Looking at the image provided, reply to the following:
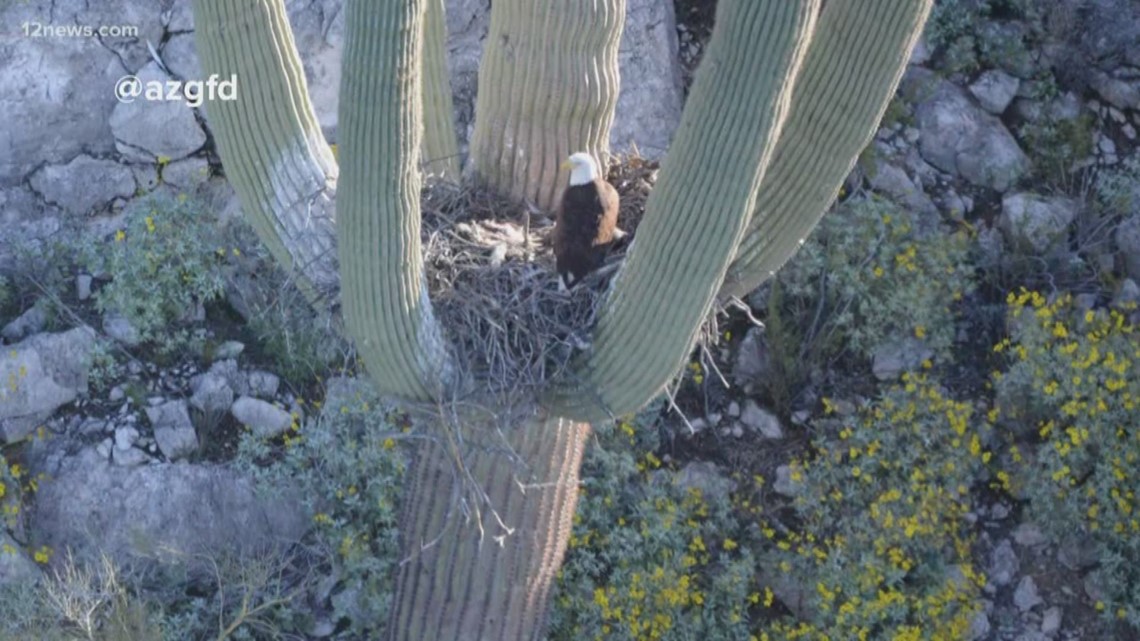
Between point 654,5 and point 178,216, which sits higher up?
point 654,5

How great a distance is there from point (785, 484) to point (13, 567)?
308cm

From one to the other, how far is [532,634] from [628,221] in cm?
136

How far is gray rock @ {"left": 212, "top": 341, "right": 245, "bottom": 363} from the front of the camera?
279 inches

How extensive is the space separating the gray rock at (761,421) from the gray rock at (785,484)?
165 millimetres

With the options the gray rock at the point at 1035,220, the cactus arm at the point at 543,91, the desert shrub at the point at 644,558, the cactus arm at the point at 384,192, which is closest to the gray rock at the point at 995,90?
the gray rock at the point at 1035,220

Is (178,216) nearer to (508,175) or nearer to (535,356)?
(508,175)

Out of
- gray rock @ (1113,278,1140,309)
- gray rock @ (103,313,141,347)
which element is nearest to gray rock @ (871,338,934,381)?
gray rock @ (1113,278,1140,309)

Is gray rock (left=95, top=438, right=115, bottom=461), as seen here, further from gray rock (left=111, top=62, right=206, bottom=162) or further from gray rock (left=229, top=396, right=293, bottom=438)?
gray rock (left=111, top=62, right=206, bottom=162)

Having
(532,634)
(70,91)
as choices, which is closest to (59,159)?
(70,91)

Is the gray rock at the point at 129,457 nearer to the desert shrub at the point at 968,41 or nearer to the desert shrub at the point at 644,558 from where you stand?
the desert shrub at the point at 644,558

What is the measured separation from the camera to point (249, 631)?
21.0 feet

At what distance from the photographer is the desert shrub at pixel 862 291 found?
720 cm

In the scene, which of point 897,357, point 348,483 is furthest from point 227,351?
point 897,357

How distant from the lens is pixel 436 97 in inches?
223
